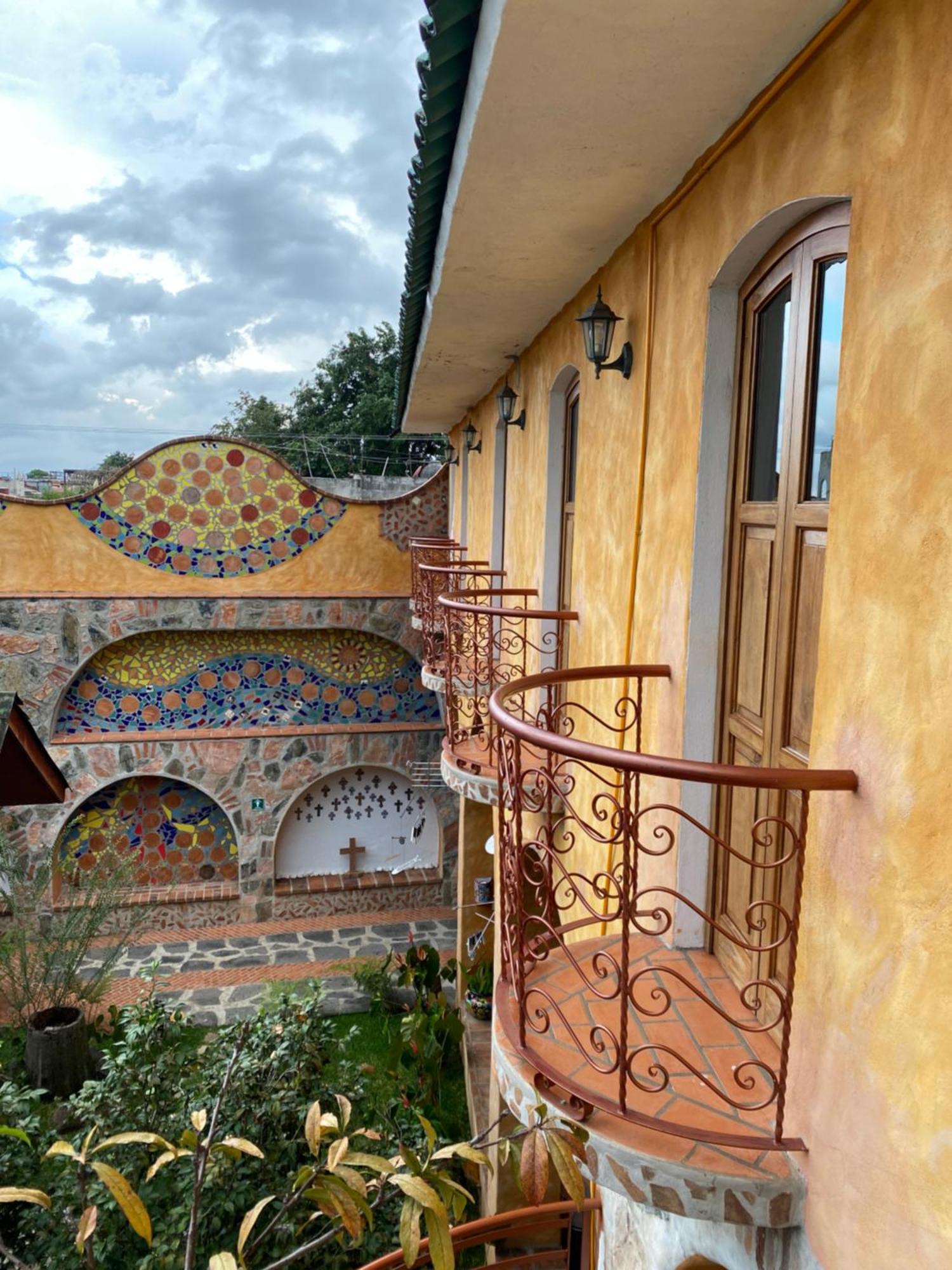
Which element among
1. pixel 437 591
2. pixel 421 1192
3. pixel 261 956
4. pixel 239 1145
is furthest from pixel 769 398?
pixel 261 956

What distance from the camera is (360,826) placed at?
14180mm

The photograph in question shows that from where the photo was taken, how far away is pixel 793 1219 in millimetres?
2434

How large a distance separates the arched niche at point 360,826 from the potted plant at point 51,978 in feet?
9.82

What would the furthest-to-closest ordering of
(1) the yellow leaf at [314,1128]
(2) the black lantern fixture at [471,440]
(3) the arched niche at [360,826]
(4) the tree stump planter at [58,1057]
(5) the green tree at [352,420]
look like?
(5) the green tree at [352,420]
(3) the arched niche at [360,826]
(2) the black lantern fixture at [471,440]
(4) the tree stump planter at [58,1057]
(1) the yellow leaf at [314,1128]

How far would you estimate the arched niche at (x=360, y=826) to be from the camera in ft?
45.6

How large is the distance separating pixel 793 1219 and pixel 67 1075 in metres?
8.96

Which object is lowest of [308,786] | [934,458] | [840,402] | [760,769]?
[308,786]

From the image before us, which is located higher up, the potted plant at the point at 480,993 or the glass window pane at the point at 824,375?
the glass window pane at the point at 824,375

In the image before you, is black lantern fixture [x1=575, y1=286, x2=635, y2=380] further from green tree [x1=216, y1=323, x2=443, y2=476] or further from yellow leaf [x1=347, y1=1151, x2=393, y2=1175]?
green tree [x1=216, y1=323, x2=443, y2=476]

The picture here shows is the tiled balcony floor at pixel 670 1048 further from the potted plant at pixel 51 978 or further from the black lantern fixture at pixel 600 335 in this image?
the potted plant at pixel 51 978

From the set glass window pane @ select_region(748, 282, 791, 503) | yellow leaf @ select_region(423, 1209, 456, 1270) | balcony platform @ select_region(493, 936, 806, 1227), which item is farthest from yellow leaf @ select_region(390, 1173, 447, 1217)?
glass window pane @ select_region(748, 282, 791, 503)

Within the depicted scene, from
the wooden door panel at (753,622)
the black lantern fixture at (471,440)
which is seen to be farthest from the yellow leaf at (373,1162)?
the black lantern fixture at (471,440)

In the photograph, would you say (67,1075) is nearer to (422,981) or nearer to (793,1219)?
(422,981)

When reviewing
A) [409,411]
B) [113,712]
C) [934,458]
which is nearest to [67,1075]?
[113,712]
